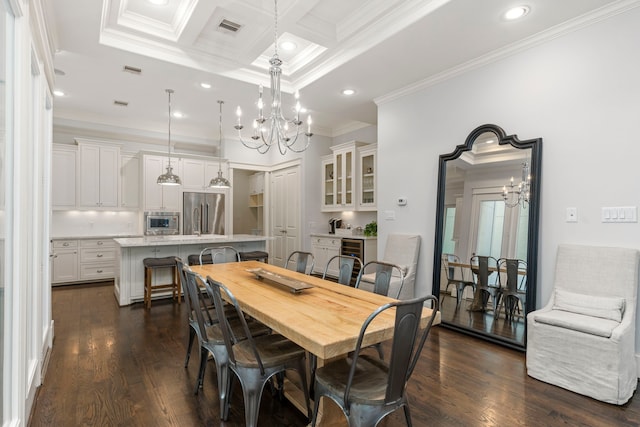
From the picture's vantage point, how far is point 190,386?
245cm

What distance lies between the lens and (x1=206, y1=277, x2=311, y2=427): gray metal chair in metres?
1.82

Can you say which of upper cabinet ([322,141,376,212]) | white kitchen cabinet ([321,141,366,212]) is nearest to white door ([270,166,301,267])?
upper cabinet ([322,141,376,212])

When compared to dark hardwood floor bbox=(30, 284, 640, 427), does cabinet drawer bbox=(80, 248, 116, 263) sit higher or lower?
higher

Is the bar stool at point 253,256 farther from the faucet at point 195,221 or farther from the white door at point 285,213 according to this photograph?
the faucet at point 195,221

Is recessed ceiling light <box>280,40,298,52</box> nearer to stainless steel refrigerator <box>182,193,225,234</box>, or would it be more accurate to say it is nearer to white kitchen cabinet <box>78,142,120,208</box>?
stainless steel refrigerator <box>182,193,225,234</box>

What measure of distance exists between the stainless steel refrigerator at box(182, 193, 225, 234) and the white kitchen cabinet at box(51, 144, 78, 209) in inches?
74.2

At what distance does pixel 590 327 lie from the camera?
2.37 m

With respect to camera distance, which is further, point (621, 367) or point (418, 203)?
point (418, 203)

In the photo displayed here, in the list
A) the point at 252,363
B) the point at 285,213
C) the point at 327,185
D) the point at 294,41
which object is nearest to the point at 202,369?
the point at 252,363

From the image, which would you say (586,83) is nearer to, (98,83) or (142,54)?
(142,54)

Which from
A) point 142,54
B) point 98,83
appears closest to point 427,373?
point 142,54

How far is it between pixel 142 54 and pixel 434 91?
334cm

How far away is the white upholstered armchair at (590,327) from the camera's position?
2.27m

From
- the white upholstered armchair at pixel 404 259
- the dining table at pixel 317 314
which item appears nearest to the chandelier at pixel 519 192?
the white upholstered armchair at pixel 404 259
